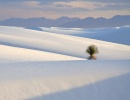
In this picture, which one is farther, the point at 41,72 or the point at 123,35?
the point at 123,35

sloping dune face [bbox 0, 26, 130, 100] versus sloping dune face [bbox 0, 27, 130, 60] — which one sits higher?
sloping dune face [bbox 0, 26, 130, 100]

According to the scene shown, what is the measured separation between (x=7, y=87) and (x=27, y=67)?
373cm

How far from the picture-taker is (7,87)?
11.5 metres

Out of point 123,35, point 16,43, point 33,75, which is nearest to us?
point 33,75

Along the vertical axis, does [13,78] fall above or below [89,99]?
above

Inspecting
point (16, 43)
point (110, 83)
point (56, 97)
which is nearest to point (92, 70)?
point (110, 83)

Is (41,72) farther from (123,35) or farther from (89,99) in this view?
(123,35)

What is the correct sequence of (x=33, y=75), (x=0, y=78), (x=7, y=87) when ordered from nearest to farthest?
(x=7, y=87) < (x=0, y=78) < (x=33, y=75)

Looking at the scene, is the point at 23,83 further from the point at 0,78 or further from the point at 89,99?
the point at 89,99

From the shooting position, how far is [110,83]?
13.5 metres

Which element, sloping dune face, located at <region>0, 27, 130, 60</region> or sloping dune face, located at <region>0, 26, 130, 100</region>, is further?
sloping dune face, located at <region>0, 27, 130, 60</region>

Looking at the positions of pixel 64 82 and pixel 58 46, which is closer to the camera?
pixel 64 82

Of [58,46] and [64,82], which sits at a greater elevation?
[64,82]

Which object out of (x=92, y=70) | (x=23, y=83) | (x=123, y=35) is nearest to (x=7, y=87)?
(x=23, y=83)
